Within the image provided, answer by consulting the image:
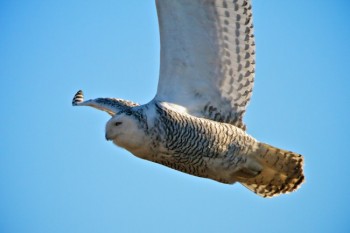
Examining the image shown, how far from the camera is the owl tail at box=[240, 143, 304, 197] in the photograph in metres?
7.99

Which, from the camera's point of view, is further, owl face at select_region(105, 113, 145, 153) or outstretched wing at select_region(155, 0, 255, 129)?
outstretched wing at select_region(155, 0, 255, 129)

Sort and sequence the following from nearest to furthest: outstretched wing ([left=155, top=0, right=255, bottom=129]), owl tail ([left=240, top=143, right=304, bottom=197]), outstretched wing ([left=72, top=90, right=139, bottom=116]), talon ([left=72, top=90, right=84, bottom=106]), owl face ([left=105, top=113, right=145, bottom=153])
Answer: owl face ([left=105, top=113, right=145, bottom=153]), outstretched wing ([left=155, top=0, right=255, bottom=129]), owl tail ([left=240, top=143, right=304, bottom=197]), outstretched wing ([left=72, top=90, right=139, bottom=116]), talon ([left=72, top=90, right=84, bottom=106])

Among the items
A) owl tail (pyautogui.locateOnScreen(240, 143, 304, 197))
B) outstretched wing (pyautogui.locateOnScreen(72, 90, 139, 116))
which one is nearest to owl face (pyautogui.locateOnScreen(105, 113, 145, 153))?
outstretched wing (pyautogui.locateOnScreen(72, 90, 139, 116))

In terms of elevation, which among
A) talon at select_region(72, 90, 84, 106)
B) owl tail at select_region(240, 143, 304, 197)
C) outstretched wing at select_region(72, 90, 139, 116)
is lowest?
owl tail at select_region(240, 143, 304, 197)

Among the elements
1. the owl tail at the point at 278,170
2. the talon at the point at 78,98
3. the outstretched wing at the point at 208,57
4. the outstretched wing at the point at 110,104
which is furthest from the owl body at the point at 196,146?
the talon at the point at 78,98

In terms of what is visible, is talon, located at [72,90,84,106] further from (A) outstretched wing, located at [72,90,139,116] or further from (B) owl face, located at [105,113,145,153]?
(B) owl face, located at [105,113,145,153]

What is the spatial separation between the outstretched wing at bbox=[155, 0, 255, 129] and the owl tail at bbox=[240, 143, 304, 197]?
1.62 ft

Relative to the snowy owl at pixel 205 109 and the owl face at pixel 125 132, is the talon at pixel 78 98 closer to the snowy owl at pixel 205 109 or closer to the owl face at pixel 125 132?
the snowy owl at pixel 205 109

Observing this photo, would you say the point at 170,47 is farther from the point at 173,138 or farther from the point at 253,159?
the point at 253,159

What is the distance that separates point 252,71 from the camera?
8125 millimetres

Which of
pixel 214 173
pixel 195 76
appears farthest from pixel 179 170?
pixel 195 76

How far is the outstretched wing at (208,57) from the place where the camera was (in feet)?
25.2

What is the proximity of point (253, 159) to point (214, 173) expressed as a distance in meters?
0.51

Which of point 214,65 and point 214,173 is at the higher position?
point 214,65
